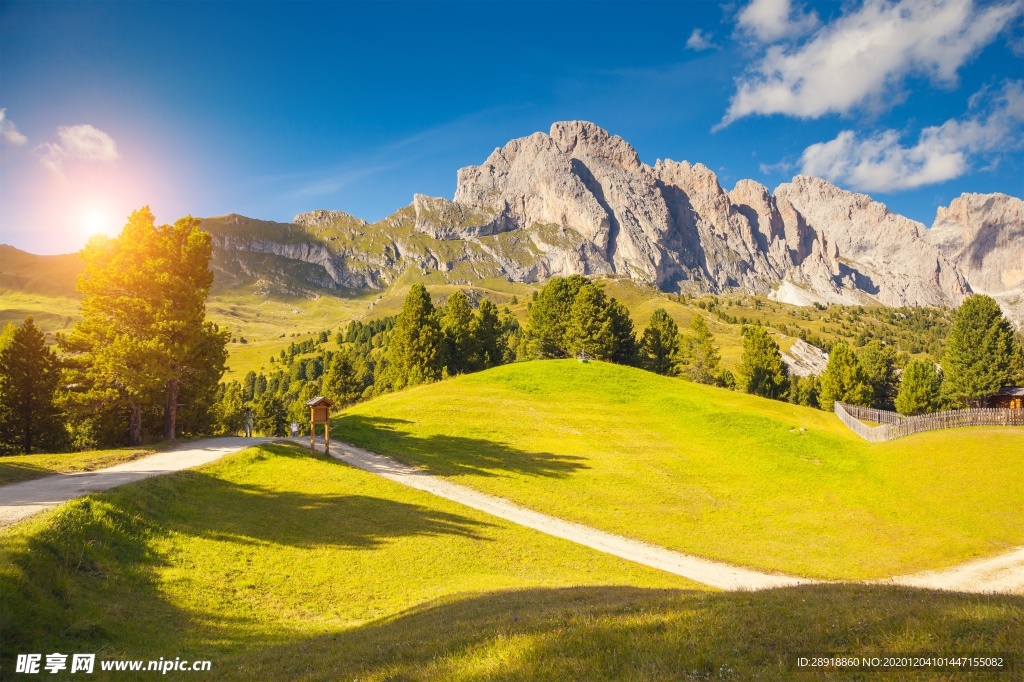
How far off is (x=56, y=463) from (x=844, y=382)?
331 ft

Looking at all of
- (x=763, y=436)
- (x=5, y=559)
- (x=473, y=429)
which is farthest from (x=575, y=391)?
(x=5, y=559)

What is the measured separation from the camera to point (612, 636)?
8750mm

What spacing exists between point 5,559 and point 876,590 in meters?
21.1

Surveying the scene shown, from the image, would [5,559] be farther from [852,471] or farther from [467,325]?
[467,325]

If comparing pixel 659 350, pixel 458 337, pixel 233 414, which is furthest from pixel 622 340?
pixel 233 414

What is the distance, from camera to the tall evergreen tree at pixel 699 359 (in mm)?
95500

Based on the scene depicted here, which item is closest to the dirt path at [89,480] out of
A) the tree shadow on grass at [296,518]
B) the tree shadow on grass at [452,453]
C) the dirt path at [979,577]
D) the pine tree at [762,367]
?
the tree shadow on grass at [296,518]

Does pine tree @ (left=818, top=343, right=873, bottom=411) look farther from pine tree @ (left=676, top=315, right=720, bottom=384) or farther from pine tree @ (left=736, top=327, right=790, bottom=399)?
pine tree @ (left=676, top=315, right=720, bottom=384)

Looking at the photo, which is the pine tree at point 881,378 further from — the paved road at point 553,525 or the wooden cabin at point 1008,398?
the paved road at point 553,525

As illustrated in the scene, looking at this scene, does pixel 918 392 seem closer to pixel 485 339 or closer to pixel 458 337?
pixel 485 339

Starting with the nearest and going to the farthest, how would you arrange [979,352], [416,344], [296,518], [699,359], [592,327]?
[296,518] → [416,344] → [979,352] → [592,327] → [699,359]

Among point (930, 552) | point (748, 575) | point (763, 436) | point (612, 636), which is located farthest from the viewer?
point (763, 436)

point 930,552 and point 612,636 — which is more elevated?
point 612,636

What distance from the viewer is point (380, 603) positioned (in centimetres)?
1675
